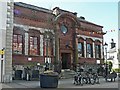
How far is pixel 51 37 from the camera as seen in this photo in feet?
72.4

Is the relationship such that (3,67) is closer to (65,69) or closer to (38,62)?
(38,62)

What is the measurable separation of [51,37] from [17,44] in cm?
431

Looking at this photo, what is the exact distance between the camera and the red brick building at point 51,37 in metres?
24.4

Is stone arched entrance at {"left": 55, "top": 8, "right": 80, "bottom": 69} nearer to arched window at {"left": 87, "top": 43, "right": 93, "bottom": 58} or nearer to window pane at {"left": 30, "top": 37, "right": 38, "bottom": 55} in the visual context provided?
arched window at {"left": 87, "top": 43, "right": 93, "bottom": 58}

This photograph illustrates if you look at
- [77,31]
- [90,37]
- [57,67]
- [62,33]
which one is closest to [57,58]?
[57,67]

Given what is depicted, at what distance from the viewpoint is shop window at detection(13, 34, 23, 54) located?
78.8 ft

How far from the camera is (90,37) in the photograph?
3225cm

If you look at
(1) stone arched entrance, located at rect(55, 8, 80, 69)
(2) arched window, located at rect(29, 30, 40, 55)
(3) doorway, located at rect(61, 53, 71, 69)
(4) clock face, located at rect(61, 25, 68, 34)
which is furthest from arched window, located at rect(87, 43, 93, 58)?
(2) arched window, located at rect(29, 30, 40, 55)

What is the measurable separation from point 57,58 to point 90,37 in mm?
Answer: 7217

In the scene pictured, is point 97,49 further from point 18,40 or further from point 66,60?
point 18,40

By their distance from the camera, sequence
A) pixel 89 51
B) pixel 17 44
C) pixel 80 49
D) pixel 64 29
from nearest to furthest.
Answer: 1. pixel 17 44
2. pixel 64 29
3. pixel 80 49
4. pixel 89 51

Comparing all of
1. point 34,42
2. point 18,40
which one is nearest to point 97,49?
point 34,42

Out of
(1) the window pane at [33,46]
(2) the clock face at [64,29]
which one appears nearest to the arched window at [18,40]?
(1) the window pane at [33,46]

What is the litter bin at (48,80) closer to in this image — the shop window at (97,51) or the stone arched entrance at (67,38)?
the stone arched entrance at (67,38)
